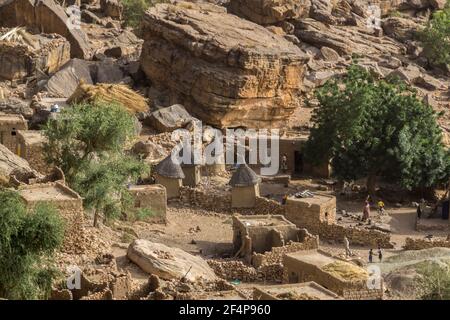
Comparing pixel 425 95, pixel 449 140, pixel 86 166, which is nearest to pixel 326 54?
pixel 425 95

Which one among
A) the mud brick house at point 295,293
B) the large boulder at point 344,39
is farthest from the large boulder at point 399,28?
the mud brick house at point 295,293

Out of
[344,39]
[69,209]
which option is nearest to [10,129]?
[69,209]

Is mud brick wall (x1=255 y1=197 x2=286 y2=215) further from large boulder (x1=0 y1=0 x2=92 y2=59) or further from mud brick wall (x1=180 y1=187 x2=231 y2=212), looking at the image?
large boulder (x1=0 y1=0 x2=92 y2=59)

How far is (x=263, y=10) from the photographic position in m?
68.1

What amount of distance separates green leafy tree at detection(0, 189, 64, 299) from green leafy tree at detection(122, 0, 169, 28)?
42.9m

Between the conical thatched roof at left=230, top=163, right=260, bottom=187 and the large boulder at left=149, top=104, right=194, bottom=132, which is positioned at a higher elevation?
the large boulder at left=149, top=104, right=194, bottom=132

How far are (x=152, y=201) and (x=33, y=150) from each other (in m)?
4.16

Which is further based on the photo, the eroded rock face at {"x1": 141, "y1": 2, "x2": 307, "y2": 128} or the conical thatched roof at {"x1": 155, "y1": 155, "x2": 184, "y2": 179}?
the eroded rock face at {"x1": 141, "y1": 2, "x2": 307, "y2": 128}

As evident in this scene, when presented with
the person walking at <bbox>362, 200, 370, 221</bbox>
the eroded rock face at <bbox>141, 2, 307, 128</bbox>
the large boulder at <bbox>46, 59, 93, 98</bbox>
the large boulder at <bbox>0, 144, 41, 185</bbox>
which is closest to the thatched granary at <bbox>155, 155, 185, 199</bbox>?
the large boulder at <bbox>0, 144, 41, 185</bbox>

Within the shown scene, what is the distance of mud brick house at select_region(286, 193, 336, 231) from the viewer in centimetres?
3972

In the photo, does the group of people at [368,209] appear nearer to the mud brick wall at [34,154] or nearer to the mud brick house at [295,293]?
the mud brick wall at [34,154]

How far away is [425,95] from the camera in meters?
63.5

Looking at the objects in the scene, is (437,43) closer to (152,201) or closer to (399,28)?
(399,28)
